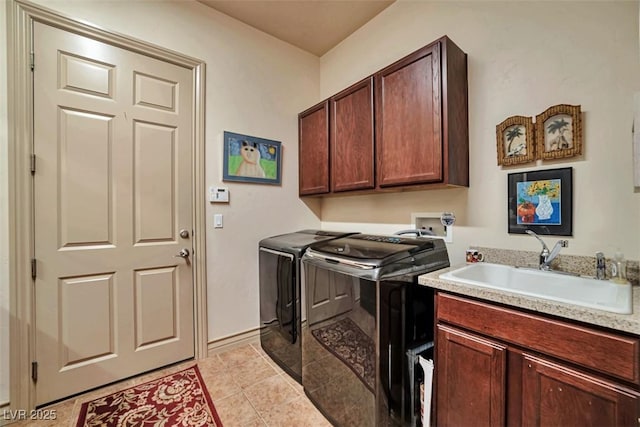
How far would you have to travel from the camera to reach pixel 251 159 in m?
2.39

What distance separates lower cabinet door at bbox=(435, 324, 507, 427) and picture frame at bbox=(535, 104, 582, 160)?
40.6 inches

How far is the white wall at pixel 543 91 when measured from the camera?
121cm

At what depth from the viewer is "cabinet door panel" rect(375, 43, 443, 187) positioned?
157 cm

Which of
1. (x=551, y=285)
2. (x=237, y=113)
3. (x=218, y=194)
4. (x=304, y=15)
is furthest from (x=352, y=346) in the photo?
(x=304, y=15)

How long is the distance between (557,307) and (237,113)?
Answer: 2.43 m

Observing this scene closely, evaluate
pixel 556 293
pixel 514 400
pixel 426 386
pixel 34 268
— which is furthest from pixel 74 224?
pixel 556 293

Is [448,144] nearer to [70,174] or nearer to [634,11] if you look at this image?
[634,11]

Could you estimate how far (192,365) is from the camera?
6.73 feet

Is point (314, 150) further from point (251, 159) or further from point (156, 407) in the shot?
point (156, 407)

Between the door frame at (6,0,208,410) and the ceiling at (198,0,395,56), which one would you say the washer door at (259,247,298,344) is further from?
the ceiling at (198,0,395,56)

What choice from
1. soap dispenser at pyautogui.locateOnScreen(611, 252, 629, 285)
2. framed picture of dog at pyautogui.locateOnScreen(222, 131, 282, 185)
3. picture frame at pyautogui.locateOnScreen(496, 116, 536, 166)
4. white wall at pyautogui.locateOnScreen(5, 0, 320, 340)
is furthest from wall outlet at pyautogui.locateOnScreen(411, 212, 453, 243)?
framed picture of dog at pyautogui.locateOnScreen(222, 131, 282, 185)

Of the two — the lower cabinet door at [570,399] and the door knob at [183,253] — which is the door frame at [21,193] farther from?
the lower cabinet door at [570,399]

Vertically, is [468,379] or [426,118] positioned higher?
[426,118]

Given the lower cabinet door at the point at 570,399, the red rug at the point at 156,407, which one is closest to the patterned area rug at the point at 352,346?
the lower cabinet door at the point at 570,399
